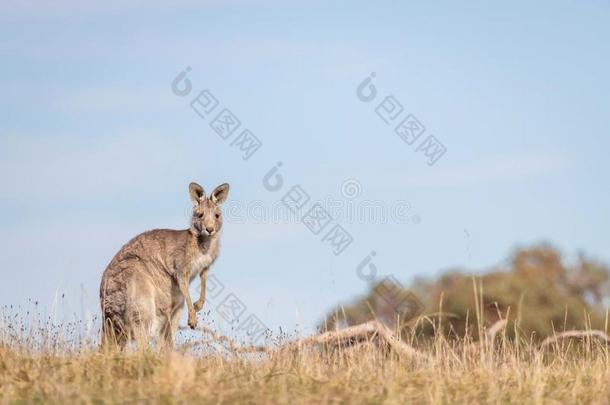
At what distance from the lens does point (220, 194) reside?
44.3 feet

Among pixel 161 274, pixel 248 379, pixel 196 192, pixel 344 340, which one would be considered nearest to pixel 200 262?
pixel 161 274

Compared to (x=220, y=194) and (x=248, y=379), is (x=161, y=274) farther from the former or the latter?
(x=248, y=379)

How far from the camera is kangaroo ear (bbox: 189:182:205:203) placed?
44.0ft

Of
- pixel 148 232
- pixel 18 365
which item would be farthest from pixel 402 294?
pixel 18 365

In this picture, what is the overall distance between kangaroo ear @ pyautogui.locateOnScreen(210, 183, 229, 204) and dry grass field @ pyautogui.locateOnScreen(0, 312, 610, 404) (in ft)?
10.4

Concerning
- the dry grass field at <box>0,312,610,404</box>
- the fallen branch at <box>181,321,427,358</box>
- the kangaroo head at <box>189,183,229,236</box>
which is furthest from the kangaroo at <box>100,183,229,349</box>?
the dry grass field at <box>0,312,610,404</box>

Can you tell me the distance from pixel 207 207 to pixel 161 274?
1.18 metres

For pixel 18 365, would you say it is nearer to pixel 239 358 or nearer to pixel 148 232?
pixel 239 358

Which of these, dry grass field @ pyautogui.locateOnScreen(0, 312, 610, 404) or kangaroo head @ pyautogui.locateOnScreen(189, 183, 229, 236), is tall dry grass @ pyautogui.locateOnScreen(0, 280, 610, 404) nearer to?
dry grass field @ pyautogui.locateOnScreen(0, 312, 610, 404)

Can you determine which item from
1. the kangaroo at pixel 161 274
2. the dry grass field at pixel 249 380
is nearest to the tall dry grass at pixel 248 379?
the dry grass field at pixel 249 380

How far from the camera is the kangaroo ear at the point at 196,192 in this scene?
1341 cm

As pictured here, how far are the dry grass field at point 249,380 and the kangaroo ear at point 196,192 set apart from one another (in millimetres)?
3172

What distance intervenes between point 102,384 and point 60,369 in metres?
0.81

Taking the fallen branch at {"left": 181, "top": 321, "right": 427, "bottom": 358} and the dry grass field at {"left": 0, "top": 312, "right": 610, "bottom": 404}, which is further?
the fallen branch at {"left": 181, "top": 321, "right": 427, "bottom": 358}
